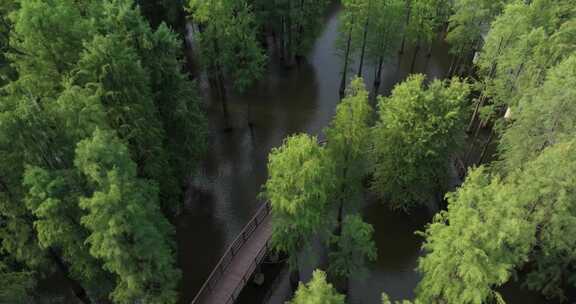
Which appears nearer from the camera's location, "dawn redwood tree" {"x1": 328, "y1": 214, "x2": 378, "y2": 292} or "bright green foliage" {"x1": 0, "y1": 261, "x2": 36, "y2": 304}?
"bright green foliage" {"x1": 0, "y1": 261, "x2": 36, "y2": 304}

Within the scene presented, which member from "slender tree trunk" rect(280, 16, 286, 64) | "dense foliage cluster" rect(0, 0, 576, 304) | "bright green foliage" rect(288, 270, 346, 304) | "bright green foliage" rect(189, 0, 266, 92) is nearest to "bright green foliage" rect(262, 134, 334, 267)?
"dense foliage cluster" rect(0, 0, 576, 304)

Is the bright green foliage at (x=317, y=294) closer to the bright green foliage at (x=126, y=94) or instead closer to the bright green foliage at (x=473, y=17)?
the bright green foliage at (x=126, y=94)

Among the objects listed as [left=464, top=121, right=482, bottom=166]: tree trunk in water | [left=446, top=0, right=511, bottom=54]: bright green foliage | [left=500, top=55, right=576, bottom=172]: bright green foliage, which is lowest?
[left=464, top=121, right=482, bottom=166]: tree trunk in water

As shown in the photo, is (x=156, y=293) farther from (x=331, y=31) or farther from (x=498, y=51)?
(x=331, y=31)

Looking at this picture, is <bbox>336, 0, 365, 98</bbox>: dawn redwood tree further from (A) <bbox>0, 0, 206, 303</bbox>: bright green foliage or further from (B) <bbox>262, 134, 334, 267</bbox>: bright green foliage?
(B) <bbox>262, 134, 334, 267</bbox>: bright green foliage

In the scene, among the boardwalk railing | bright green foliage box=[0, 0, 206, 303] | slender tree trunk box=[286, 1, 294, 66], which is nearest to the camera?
bright green foliage box=[0, 0, 206, 303]

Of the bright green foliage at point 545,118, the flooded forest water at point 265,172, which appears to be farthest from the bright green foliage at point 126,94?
the bright green foliage at point 545,118

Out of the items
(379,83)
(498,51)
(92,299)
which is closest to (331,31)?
(379,83)
